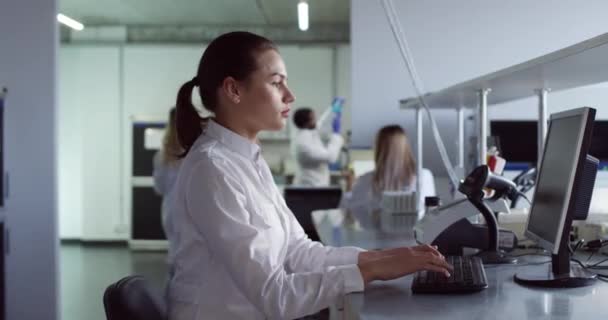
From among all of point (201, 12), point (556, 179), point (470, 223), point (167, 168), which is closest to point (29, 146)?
point (167, 168)

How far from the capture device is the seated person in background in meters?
3.74

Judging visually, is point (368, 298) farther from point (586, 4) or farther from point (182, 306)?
point (586, 4)

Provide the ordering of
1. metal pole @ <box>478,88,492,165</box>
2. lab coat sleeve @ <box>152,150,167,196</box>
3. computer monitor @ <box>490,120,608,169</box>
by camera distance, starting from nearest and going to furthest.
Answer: metal pole @ <box>478,88,492,165</box>, computer monitor @ <box>490,120,608,169</box>, lab coat sleeve @ <box>152,150,167,196</box>

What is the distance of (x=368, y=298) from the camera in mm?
1305

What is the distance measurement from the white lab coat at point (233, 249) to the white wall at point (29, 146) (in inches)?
87.8

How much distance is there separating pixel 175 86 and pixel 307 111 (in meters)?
2.57

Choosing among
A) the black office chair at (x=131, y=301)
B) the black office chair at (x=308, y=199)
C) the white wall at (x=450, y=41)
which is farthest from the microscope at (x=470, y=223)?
the black office chair at (x=308, y=199)

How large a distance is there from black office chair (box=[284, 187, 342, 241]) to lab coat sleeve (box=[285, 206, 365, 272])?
3995mm

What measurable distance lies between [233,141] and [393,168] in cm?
239

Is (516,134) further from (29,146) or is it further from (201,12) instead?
(201,12)

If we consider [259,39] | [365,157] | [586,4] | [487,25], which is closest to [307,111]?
[365,157]

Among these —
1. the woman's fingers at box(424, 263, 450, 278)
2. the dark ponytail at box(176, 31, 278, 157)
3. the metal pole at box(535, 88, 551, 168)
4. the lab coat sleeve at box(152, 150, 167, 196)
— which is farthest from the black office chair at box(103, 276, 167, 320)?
the lab coat sleeve at box(152, 150, 167, 196)

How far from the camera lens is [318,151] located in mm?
6230

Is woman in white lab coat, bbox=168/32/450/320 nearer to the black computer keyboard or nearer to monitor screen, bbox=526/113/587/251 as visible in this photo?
the black computer keyboard
